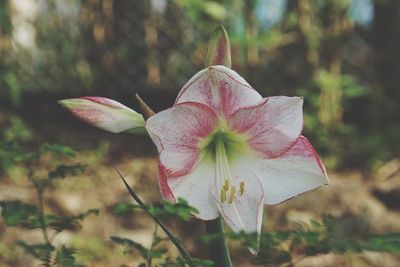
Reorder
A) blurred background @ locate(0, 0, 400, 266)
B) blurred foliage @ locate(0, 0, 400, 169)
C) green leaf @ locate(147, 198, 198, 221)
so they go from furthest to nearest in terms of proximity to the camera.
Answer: blurred foliage @ locate(0, 0, 400, 169)
blurred background @ locate(0, 0, 400, 266)
green leaf @ locate(147, 198, 198, 221)

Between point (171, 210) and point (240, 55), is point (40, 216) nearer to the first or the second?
point (171, 210)

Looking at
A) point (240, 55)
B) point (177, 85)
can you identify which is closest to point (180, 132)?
point (240, 55)

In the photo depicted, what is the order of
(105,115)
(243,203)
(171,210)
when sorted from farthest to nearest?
(243,203) → (105,115) → (171,210)

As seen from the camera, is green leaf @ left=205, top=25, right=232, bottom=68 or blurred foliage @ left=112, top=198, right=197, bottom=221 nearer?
blurred foliage @ left=112, top=198, right=197, bottom=221

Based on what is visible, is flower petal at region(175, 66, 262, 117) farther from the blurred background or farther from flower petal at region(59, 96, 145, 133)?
the blurred background

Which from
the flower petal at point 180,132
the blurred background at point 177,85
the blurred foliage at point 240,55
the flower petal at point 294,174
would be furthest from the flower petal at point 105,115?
the blurred foliage at point 240,55

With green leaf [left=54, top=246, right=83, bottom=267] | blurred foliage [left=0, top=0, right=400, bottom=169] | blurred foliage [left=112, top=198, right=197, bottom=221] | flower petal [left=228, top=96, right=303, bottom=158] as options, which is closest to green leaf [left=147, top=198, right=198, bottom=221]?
blurred foliage [left=112, top=198, right=197, bottom=221]

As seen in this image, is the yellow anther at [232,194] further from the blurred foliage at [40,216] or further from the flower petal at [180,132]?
the blurred foliage at [40,216]

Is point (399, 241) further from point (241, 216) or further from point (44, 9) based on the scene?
point (44, 9)
